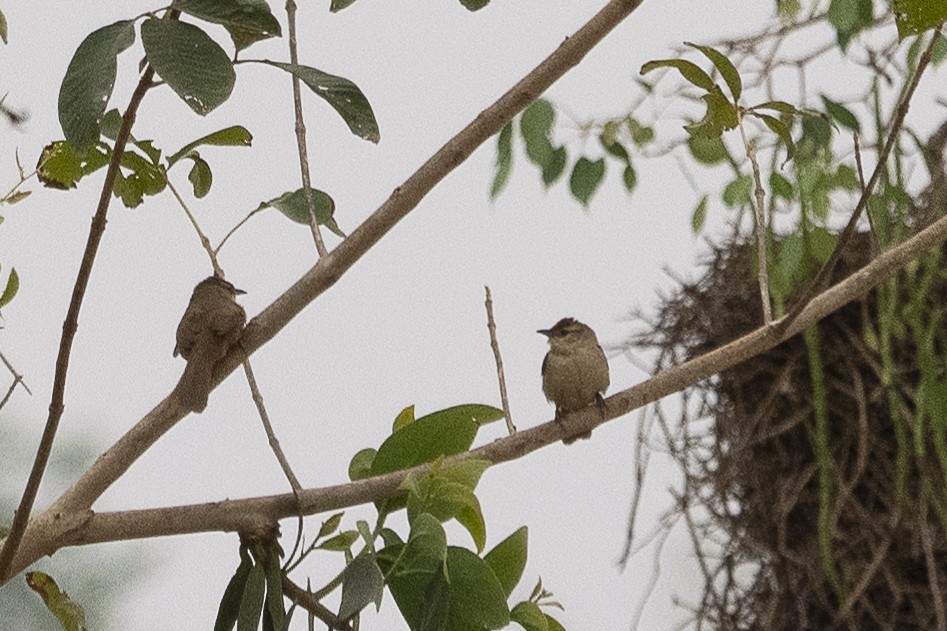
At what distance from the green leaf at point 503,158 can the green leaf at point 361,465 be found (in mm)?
883

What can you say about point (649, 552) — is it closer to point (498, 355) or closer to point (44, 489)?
point (44, 489)

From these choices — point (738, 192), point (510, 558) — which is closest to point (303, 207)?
point (510, 558)

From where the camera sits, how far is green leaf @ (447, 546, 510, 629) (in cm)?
69

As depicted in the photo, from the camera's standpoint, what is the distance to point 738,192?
5.63 ft

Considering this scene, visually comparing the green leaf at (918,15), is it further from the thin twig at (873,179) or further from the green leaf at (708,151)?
the green leaf at (708,151)

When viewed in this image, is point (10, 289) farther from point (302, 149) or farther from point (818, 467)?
point (818, 467)

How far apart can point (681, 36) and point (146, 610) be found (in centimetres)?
123

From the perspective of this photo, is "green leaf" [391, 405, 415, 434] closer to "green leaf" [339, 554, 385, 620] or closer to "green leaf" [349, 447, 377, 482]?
"green leaf" [349, 447, 377, 482]

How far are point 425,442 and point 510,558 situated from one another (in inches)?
3.6

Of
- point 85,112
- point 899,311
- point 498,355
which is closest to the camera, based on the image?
point 85,112

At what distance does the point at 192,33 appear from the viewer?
0.61 meters

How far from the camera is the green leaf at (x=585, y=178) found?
173 centimetres

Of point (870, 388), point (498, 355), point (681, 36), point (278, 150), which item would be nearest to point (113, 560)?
point (278, 150)

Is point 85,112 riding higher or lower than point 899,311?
lower
